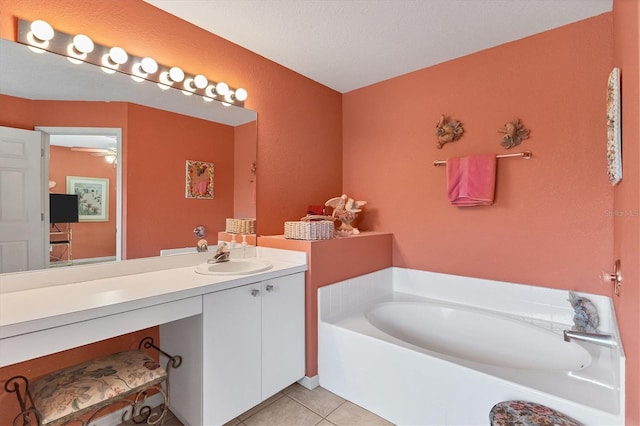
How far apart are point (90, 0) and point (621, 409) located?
10.2 ft

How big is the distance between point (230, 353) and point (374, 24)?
87.8 inches

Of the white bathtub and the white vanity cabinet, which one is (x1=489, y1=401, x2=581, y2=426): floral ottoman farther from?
the white vanity cabinet

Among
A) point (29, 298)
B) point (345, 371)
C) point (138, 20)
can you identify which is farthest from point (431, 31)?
point (29, 298)

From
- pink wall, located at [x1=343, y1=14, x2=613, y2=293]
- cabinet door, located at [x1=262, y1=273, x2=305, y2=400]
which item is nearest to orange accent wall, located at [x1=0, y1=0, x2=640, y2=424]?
pink wall, located at [x1=343, y1=14, x2=613, y2=293]

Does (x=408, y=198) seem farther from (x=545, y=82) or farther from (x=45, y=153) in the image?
(x=45, y=153)

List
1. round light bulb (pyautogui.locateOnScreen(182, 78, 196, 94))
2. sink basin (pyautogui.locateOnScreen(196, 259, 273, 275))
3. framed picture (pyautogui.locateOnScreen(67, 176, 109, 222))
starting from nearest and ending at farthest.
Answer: framed picture (pyautogui.locateOnScreen(67, 176, 109, 222))
sink basin (pyautogui.locateOnScreen(196, 259, 273, 275))
round light bulb (pyautogui.locateOnScreen(182, 78, 196, 94))

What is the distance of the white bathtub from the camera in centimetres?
134

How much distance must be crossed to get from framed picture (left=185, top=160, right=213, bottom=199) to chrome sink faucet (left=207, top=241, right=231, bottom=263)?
368 millimetres

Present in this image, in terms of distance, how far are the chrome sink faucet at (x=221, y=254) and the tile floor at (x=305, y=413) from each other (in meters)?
0.94

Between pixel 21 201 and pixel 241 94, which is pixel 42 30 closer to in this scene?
pixel 21 201

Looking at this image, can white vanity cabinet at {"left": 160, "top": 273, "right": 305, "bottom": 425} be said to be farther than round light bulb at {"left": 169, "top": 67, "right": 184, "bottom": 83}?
No

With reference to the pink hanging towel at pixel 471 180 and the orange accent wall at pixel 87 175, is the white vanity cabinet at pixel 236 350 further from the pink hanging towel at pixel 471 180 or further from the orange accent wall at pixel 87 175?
the pink hanging towel at pixel 471 180

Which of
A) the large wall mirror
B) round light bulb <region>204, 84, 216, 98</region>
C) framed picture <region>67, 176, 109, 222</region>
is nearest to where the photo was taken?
the large wall mirror

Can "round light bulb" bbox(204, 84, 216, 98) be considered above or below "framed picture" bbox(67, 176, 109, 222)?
above
